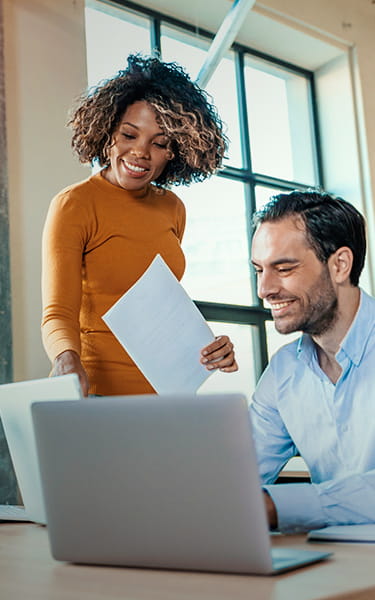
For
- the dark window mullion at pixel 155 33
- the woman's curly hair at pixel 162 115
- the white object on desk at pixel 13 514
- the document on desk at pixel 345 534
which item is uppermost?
the dark window mullion at pixel 155 33

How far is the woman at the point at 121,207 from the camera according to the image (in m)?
1.72

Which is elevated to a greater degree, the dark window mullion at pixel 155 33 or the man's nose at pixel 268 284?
the dark window mullion at pixel 155 33

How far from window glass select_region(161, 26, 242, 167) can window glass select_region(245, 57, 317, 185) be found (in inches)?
5.6

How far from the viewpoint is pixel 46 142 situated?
126 inches

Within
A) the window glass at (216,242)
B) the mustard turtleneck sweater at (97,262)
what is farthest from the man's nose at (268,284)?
the window glass at (216,242)

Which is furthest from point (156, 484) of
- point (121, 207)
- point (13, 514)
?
point (121, 207)

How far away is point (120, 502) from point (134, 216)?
122 cm

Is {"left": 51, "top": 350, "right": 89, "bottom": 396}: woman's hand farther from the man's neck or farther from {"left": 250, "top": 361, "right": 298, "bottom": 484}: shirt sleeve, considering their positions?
the man's neck

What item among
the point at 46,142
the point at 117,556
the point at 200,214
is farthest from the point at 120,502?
the point at 200,214

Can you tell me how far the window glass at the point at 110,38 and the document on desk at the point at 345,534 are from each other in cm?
299

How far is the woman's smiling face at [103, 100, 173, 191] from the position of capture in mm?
1888

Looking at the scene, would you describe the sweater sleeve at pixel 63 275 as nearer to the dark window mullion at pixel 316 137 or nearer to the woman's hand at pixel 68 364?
the woman's hand at pixel 68 364

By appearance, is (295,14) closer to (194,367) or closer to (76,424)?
(194,367)

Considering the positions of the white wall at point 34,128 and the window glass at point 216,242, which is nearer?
the white wall at point 34,128
